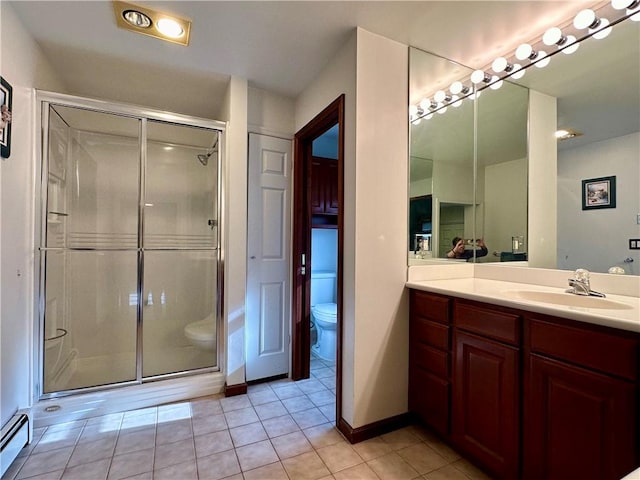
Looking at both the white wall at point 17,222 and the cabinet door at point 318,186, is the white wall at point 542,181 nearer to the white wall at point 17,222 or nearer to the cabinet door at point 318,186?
the cabinet door at point 318,186

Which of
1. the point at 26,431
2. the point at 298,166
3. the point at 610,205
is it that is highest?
the point at 298,166

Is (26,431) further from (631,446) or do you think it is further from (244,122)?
(631,446)

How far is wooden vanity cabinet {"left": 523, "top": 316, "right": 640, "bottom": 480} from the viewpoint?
0.96m

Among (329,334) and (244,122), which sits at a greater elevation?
(244,122)

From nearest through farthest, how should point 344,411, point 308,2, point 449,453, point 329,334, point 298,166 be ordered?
point 308,2 → point 449,453 → point 344,411 → point 298,166 → point 329,334

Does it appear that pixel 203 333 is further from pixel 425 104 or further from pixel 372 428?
pixel 425 104

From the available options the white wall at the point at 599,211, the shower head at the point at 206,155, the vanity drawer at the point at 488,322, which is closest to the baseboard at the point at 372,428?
the vanity drawer at the point at 488,322

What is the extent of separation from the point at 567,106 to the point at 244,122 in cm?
207

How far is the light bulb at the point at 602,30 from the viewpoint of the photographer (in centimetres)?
150

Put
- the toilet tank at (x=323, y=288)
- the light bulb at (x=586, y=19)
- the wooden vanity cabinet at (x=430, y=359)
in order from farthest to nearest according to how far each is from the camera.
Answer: the toilet tank at (x=323, y=288) < the wooden vanity cabinet at (x=430, y=359) < the light bulb at (x=586, y=19)

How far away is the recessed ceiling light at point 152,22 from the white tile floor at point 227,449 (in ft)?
7.67

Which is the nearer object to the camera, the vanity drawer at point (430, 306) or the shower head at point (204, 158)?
the vanity drawer at point (430, 306)

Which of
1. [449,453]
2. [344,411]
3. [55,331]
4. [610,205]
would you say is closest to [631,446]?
[449,453]

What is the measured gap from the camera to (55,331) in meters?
2.24
